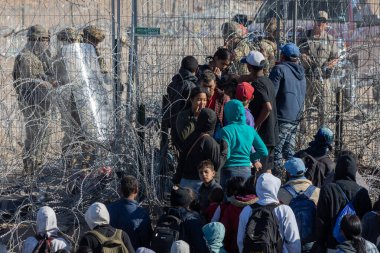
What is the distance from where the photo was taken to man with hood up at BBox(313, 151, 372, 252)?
24.6 ft

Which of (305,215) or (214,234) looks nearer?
(214,234)

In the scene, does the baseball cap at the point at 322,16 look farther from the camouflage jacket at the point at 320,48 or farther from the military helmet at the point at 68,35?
the military helmet at the point at 68,35

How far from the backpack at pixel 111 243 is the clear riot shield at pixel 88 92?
3053 millimetres

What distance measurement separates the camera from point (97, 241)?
7.11 m

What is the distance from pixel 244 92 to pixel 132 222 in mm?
2163

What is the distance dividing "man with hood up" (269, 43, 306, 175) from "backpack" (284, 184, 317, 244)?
7.95ft

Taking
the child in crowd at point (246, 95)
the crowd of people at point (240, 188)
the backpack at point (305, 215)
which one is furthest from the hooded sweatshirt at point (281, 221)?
the child in crowd at point (246, 95)

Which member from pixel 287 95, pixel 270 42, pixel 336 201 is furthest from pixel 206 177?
pixel 270 42

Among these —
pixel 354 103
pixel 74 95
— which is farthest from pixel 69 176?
pixel 354 103

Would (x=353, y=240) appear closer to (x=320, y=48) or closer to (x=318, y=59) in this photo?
(x=318, y=59)

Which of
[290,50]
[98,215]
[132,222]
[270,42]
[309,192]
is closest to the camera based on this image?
[98,215]

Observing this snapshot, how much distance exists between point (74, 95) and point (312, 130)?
2.77m

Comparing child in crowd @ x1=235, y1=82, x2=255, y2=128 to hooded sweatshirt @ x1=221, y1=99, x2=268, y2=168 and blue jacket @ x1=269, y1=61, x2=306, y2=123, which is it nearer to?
hooded sweatshirt @ x1=221, y1=99, x2=268, y2=168

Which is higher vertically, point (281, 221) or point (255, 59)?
point (255, 59)
